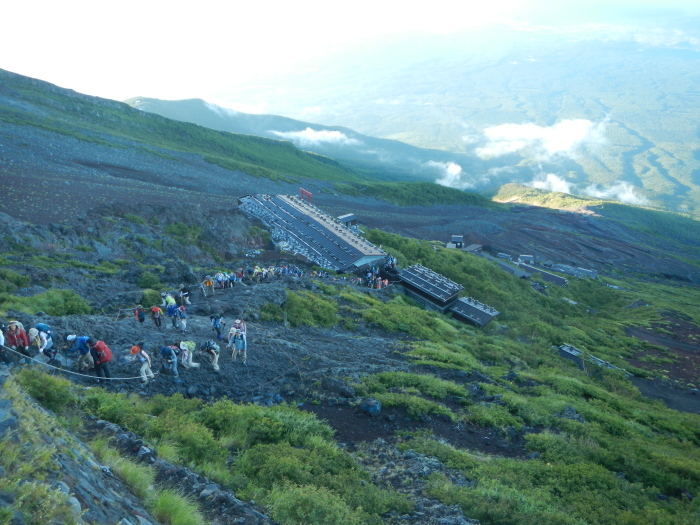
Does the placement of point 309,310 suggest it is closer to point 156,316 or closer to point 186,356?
point 156,316

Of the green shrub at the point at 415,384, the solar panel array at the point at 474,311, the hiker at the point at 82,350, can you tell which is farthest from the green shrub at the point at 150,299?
the solar panel array at the point at 474,311

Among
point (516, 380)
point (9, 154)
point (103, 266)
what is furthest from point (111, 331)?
point (9, 154)

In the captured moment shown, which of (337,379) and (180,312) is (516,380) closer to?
(337,379)

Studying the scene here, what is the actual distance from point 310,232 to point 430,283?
12209 millimetres

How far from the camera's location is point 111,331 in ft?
42.6

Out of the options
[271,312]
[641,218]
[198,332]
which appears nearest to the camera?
[198,332]

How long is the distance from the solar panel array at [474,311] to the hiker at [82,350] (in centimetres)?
2662

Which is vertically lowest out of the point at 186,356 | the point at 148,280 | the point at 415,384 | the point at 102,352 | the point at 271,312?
the point at 415,384

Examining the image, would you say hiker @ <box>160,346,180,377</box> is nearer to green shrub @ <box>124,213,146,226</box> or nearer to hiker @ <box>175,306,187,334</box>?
hiker @ <box>175,306,187,334</box>

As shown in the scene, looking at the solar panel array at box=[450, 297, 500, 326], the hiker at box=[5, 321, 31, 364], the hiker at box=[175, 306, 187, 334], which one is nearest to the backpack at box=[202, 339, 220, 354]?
the hiker at box=[175, 306, 187, 334]

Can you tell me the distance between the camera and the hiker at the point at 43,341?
403 inches

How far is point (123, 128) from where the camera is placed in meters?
68.4

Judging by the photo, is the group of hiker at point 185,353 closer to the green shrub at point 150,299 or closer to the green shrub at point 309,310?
the green shrub at point 150,299

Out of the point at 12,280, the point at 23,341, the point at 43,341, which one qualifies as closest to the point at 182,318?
the point at 43,341
